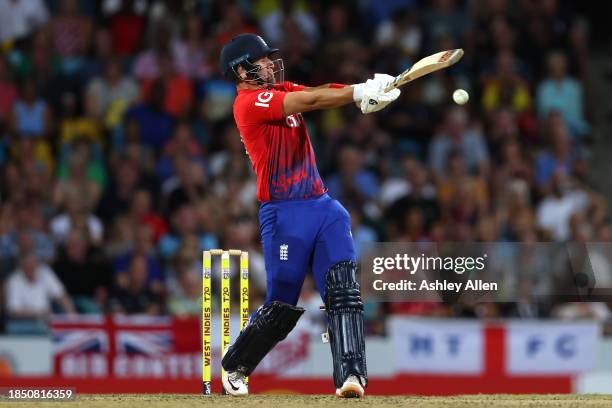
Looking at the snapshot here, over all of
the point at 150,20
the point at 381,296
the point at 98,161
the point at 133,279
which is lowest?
the point at 381,296

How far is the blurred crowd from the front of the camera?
12.2 m

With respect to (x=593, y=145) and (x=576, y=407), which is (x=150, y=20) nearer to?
(x=593, y=145)

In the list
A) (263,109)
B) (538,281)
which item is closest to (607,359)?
(538,281)

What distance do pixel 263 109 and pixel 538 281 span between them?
3.68 meters

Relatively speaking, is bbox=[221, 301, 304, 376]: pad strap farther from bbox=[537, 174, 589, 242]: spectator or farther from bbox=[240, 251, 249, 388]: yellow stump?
bbox=[537, 174, 589, 242]: spectator

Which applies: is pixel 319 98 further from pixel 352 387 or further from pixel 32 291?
pixel 32 291

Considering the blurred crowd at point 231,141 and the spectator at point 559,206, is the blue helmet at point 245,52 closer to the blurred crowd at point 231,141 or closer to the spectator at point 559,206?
the blurred crowd at point 231,141

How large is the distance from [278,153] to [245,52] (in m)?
0.60

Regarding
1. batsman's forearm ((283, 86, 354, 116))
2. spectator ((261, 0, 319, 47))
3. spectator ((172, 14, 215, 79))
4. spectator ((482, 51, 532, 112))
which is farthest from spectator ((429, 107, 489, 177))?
batsman's forearm ((283, 86, 354, 116))

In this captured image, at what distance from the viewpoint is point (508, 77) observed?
14.1m

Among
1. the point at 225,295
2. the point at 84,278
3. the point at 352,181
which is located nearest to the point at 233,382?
the point at 225,295

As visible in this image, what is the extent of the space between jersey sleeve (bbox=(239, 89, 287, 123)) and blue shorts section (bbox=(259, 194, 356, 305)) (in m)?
0.48

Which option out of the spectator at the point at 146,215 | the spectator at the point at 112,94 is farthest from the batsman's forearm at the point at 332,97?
the spectator at the point at 112,94

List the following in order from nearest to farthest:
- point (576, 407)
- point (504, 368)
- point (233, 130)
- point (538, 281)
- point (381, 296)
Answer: point (576, 407)
point (381, 296)
point (538, 281)
point (504, 368)
point (233, 130)
